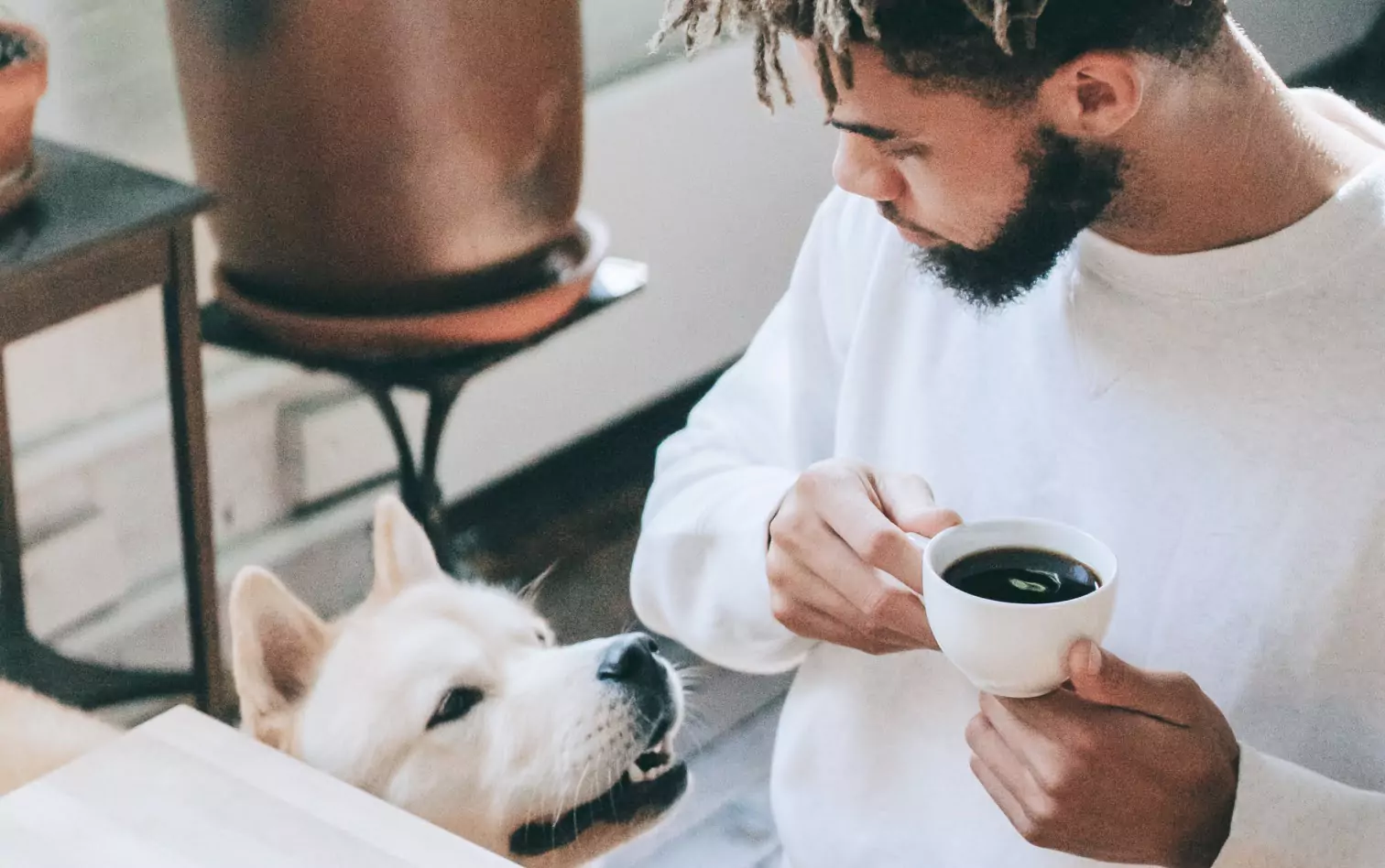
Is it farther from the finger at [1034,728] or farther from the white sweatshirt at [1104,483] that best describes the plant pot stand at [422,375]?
the finger at [1034,728]

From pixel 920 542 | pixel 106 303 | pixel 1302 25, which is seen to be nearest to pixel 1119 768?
pixel 920 542

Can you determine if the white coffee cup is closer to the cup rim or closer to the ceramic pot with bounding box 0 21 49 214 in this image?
the cup rim

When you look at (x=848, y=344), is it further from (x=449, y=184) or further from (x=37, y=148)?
(x=37, y=148)

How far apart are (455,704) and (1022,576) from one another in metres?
0.31

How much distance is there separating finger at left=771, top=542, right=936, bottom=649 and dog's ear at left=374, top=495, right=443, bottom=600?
210 mm

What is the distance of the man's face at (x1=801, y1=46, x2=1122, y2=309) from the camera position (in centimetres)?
76

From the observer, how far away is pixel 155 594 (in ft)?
2.61

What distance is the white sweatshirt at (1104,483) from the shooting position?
2.50ft

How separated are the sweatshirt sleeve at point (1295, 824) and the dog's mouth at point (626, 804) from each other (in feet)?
1.03

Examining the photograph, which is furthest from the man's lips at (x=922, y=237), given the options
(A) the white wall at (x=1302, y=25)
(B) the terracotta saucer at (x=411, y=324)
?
(A) the white wall at (x=1302, y=25)

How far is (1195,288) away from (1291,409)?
0.28 ft

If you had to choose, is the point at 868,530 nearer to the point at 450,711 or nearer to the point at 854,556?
the point at 854,556

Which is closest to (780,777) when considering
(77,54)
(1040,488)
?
(1040,488)

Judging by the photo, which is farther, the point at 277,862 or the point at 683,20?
the point at 683,20
